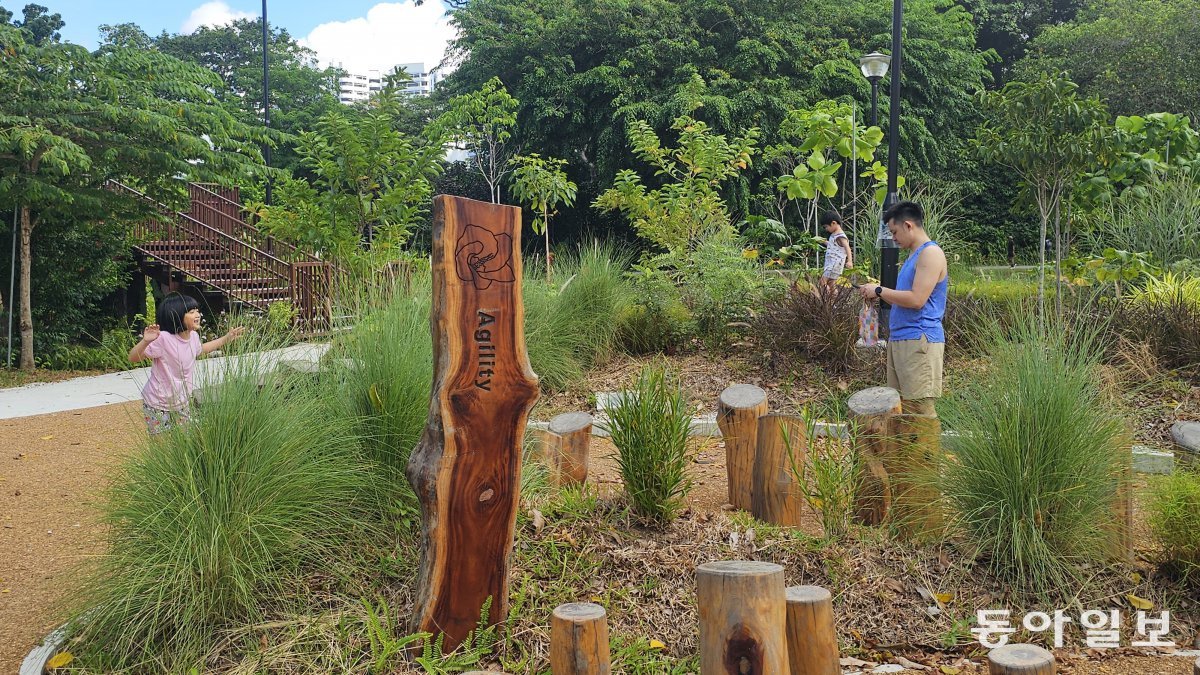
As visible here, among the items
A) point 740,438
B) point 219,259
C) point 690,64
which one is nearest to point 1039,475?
point 740,438

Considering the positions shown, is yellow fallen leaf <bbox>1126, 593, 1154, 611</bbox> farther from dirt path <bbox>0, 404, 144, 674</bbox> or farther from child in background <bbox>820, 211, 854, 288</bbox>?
child in background <bbox>820, 211, 854, 288</bbox>

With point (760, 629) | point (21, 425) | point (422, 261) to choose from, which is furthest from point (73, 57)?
point (760, 629)

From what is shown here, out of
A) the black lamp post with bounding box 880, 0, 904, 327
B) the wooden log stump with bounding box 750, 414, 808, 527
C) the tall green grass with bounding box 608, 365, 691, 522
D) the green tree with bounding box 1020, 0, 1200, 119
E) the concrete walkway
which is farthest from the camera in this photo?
the green tree with bounding box 1020, 0, 1200, 119

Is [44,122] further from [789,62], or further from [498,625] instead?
[789,62]

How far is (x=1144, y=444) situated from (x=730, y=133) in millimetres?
16090

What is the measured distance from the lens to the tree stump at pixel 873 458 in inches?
163

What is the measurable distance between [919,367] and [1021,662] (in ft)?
8.86

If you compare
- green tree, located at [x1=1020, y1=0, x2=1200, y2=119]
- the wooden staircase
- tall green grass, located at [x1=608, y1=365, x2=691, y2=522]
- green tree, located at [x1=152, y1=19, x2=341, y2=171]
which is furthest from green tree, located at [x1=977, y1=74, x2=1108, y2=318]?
green tree, located at [x1=152, y1=19, x2=341, y2=171]

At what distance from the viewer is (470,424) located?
3250 millimetres

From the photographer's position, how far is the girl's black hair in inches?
193

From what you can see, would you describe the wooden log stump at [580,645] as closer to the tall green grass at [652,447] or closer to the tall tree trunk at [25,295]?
the tall green grass at [652,447]

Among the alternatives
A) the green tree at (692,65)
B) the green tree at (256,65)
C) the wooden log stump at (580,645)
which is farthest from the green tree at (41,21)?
the wooden log stump at (580,645)

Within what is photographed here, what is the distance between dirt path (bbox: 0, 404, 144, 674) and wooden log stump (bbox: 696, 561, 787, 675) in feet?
8.33

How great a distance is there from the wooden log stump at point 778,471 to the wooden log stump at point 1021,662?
65.3 inches
